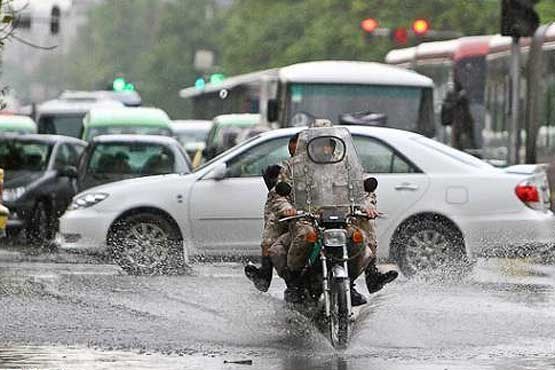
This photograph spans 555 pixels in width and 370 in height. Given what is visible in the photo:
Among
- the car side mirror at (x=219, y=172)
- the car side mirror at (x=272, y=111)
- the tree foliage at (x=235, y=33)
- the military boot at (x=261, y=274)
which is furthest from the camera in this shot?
the tree foliage at (x=235, y=33)

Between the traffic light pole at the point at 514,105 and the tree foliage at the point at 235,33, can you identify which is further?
the tree foliage at the point at 235,33

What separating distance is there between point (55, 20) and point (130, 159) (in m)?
28.2

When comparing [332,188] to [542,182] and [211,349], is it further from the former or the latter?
[542,182]

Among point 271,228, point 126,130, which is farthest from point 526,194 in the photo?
point 126,130

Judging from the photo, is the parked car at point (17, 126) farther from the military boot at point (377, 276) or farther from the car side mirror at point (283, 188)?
the car side mirror at point (283, 188)

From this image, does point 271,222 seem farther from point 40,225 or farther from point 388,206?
point 40,225

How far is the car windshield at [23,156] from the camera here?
86.2ft

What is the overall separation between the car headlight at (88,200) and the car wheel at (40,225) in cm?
616

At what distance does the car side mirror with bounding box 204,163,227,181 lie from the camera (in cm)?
1839

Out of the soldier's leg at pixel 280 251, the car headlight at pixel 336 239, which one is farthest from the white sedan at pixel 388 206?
the car headlight at pixel 336 239

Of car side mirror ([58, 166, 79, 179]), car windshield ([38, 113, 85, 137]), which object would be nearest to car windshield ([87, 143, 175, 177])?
car side mirror ([58, 166, 79, 179])

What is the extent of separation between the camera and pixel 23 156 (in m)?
26.4

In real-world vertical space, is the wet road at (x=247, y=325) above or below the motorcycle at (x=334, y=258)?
below

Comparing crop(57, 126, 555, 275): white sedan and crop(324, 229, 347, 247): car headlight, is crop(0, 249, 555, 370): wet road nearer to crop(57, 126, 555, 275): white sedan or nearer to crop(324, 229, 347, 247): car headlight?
crop(57, 126, 555, 275): white sedan
